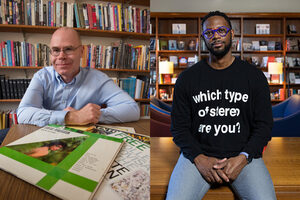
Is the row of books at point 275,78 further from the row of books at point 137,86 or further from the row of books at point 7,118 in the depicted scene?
the row of books at point 7,118

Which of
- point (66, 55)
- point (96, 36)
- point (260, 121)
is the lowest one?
point (260, 121)

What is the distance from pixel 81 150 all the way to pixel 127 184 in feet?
0.42

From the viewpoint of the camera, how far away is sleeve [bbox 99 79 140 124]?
80 cm

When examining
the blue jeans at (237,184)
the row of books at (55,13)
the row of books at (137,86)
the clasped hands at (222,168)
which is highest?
the row of books at (55,13)

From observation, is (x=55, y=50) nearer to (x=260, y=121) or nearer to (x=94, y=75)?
(x=94, y=75)

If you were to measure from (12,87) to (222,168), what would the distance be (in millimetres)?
1699

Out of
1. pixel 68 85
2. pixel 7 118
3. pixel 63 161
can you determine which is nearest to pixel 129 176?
pixel 63 161

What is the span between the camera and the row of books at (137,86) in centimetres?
155

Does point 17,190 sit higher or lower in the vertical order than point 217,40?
lower

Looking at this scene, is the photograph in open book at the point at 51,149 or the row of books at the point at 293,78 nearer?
the photograph in open book at the point at 51,149

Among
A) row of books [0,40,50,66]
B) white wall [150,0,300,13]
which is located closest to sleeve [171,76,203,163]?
row of books [0,40,50,66]

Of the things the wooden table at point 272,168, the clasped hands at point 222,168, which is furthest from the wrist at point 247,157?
the wooden table at point 272,168

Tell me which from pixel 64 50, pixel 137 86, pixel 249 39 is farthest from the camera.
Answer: pixel 249 39

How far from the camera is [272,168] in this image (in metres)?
0.93
